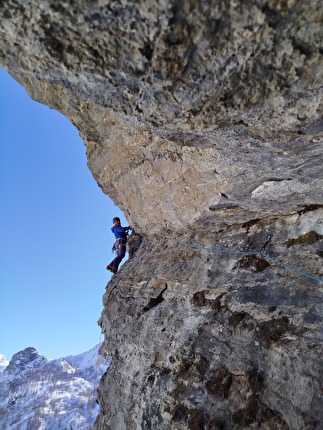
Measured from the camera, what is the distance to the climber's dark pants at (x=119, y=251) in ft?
49.8

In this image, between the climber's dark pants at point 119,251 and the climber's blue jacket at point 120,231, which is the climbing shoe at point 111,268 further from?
the climber's blue jacket at point 120,231

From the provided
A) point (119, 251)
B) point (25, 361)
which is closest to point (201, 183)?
point (119, 251)

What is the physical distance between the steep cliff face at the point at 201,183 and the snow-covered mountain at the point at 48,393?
1931 inches

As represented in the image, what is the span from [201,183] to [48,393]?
7050 centimetres

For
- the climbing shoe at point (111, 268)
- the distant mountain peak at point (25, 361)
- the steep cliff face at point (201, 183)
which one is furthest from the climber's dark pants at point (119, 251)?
the distant mountain peak at point (25, 361)

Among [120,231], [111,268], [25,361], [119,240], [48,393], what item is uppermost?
[120,231]

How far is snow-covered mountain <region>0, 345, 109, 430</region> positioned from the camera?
52.9 meters

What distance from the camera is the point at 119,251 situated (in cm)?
1539

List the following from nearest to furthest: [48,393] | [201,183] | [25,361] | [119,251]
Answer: [201,183]
[119,251]
[48,393]
[25,361]

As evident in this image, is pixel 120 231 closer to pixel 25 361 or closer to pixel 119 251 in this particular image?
pixel 119 251

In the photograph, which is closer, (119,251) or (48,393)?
(119,251)

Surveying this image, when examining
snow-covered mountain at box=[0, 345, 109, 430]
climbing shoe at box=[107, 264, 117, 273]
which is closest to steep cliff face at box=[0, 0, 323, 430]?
climbing shoe at box=[107, 264, 117, 273]

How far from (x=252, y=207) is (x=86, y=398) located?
66614mm

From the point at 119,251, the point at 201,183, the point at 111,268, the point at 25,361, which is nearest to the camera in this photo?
the point at 201,183
